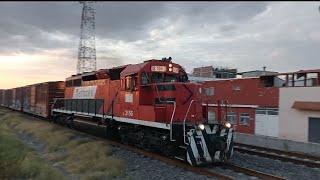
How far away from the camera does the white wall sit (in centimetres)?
2251

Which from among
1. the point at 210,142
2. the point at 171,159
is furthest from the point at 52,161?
the point at 210,142

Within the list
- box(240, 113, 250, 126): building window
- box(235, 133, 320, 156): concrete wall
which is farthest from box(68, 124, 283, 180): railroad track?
box(240, 113, 250, 126): building window

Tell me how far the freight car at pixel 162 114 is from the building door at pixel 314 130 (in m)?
10.5

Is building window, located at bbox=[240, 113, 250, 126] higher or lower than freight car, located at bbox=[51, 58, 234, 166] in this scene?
lower

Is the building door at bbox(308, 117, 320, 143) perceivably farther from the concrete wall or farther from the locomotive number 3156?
the locomotive number 3156

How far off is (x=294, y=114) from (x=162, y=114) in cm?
1330

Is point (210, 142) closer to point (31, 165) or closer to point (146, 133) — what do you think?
point (146, 133)

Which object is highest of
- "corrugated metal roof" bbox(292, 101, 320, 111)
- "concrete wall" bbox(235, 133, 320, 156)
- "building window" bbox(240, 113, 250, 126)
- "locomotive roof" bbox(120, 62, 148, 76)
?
"locomotive roof" bbox(120, 62, 148, 76)

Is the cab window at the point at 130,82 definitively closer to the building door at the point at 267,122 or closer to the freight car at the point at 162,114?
the freight car at the point at 162,114

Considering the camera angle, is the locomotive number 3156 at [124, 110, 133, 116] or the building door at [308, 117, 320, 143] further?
the building door at [308, 117, 320, 143]

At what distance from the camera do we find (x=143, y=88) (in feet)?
47.6

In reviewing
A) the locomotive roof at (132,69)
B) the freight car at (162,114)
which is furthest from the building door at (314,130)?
the locomotive roof at (132,69)

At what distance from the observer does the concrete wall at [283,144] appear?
2027 centimetres

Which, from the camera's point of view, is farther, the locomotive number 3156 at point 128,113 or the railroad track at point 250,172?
the locomotive number 3156 at point 128,113
